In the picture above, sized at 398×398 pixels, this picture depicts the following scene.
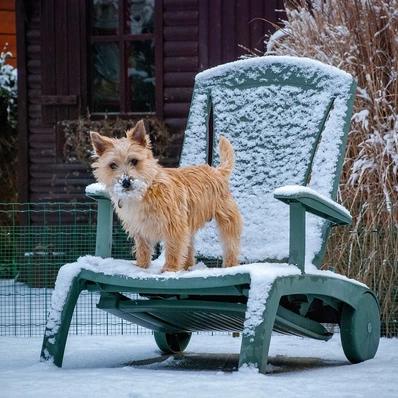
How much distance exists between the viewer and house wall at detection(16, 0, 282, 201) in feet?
28.8

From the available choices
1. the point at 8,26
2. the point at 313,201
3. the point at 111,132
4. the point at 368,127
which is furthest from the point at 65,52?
the point at 313,201

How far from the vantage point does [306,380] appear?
3.77 meters

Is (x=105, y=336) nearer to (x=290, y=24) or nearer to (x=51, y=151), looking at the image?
(x=290, y=24)

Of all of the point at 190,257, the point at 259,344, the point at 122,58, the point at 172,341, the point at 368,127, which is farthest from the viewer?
the point at 122,58

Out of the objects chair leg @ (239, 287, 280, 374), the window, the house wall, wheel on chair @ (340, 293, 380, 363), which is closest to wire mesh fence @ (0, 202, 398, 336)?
the house wall

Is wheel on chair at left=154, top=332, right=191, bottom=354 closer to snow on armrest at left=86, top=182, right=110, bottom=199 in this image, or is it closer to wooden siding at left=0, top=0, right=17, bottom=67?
snow on armrest at left=86, top=182, right=110, bottom=199

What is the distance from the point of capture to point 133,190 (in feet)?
13.3

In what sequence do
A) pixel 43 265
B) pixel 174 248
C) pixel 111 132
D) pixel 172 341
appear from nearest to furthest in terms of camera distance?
1. pixel 174 248
2. pixel 172 341
3. pixel 43 265
4. pixel 111 132

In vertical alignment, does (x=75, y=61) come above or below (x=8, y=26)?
below

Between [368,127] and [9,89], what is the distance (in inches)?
191

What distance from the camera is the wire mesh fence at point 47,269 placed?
5965 millimetres

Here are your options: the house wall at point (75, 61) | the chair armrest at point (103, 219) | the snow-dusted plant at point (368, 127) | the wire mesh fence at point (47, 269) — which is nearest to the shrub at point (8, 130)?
the wire mesh fence at point (47, 269)

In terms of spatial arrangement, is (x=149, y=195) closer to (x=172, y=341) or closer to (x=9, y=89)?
(x=172, y=341)

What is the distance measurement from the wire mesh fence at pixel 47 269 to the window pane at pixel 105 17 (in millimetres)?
1568
